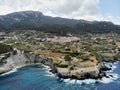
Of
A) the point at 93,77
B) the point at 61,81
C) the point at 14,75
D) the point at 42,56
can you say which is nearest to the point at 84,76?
the point at 93,77

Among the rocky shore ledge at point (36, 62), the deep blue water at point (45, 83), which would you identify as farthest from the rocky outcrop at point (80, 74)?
the deep blue water at point (45, 83)

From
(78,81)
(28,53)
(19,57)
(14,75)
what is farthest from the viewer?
(28,53)

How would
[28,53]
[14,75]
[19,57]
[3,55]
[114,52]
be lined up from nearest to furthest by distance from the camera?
[14,75] → [3,55] → [19,57] → [28,53] → [114,52]

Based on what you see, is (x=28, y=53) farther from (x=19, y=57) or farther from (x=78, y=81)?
(x=78, y=81)

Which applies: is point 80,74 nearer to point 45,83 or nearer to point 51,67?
point 45,83

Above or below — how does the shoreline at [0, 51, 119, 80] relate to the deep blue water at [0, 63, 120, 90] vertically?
above

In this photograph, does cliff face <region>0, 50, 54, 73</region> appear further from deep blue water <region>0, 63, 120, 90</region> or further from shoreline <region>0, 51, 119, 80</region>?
deep blue water <region>0, 63, 120, 90</region>

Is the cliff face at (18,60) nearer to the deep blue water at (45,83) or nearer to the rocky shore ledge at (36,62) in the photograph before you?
the rocky shore ledge at (36,62)

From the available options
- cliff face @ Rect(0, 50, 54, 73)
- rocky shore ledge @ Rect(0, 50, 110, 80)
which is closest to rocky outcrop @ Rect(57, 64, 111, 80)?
rocky shore ledge @ Rect(0, 50, 110, 80)
